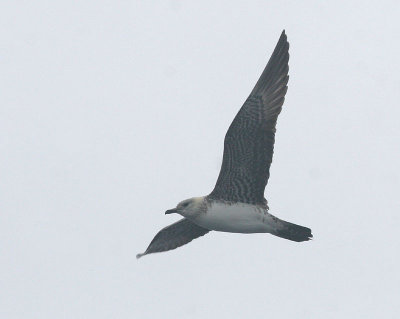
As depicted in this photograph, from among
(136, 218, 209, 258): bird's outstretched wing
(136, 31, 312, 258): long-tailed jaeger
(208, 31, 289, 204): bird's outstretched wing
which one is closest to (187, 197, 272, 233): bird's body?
(136, 31, 312, 258): long-tailed jaeger

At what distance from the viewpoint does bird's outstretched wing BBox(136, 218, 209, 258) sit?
2189cm

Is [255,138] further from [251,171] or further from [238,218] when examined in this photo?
[238,218]

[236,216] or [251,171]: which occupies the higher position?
[251,171]

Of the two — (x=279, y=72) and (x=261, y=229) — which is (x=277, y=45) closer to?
(x=279, y=72)

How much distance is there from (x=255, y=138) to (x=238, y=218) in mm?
1625

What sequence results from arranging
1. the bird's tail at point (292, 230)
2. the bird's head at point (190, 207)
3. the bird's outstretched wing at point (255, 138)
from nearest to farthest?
the bird's outstretched wing at point (255, 138), the bird's tail at point (292, 230), the bird's head at point (190, 207)

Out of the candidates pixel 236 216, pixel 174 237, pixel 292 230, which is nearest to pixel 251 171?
pixel 236 216

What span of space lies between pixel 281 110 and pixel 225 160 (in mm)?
1418

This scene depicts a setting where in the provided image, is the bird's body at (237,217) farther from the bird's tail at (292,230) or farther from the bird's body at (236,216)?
the bird's tail at (292,230)

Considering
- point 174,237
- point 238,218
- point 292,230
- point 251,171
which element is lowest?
point 292,230

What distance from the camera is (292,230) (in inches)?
777

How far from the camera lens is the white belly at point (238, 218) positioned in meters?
19.8

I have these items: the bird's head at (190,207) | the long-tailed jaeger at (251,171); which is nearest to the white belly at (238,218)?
the long-tailed jaeger at (251,171)

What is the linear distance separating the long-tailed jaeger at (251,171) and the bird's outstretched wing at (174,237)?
1735 millimetres
